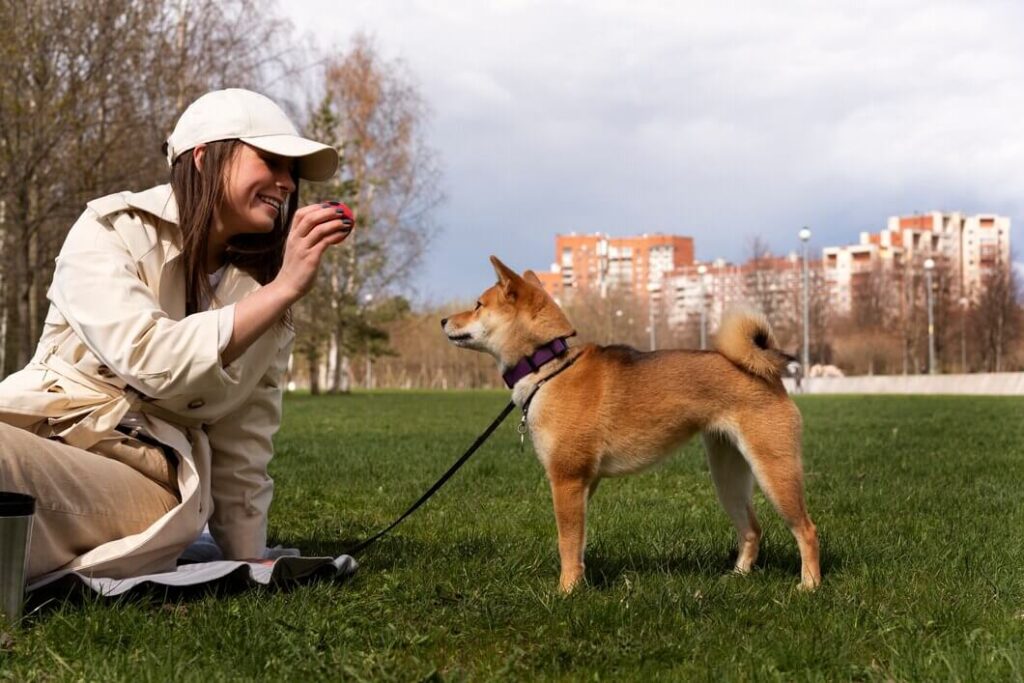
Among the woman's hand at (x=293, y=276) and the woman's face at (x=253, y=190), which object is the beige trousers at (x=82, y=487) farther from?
the woman's face at (x=253, y=190)

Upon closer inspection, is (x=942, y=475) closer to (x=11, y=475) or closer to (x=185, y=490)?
(x=185, y=490)

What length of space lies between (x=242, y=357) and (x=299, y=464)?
233 inches

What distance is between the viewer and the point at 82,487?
124 inches

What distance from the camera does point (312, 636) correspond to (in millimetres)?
3025

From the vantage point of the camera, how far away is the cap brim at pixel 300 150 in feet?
11.1

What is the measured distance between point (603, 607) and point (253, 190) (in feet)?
6.49

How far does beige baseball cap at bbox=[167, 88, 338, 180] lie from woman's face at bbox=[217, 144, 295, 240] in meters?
0.06

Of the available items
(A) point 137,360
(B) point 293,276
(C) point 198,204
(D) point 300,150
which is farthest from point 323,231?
(A) point 137,360

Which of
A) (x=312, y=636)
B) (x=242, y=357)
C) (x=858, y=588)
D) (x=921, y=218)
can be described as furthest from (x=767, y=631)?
(x=921, y=218)

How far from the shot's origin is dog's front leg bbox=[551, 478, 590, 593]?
385 centimetres

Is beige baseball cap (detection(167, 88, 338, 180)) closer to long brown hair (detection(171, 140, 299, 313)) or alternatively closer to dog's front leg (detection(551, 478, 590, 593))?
long brown hair (detection(171, 140, 299, 313))

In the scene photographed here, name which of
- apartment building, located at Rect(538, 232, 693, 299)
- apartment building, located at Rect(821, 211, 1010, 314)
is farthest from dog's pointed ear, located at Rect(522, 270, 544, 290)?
apartment building, located at Rect(538, 232, 693, 299)

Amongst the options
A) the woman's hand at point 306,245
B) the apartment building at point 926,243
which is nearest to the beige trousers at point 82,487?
the woman's hand at point 306,245

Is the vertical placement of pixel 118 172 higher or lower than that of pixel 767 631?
higher
